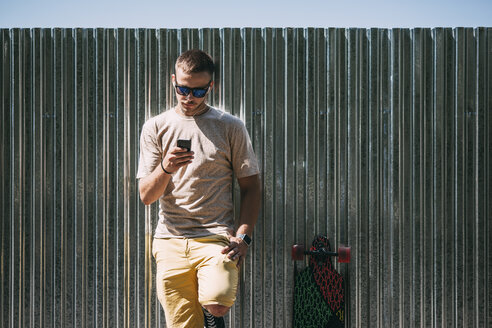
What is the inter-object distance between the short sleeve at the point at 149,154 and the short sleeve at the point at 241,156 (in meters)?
0.55

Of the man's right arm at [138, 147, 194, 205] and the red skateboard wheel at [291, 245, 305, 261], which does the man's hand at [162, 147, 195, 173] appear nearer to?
the man's right arm at [138, 147, 194, 205]

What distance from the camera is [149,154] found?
2838 mm

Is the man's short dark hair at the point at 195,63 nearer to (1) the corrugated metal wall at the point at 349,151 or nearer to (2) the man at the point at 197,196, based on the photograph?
(2) the man at the point at 197,196

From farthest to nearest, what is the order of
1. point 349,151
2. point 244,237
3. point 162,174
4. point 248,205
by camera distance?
point 349,151 → point 248,205 → point 244,237 → point 162,174

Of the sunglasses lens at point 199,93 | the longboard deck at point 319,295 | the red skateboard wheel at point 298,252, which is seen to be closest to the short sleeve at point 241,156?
the sunglasses lens at point 199,93

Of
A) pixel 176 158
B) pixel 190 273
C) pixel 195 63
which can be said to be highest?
pixel 195 63

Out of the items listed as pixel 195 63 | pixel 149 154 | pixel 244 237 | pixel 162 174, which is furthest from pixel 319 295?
pixel 195 63

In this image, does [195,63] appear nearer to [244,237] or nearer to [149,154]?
[149,154]

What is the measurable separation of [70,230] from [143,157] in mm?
1084

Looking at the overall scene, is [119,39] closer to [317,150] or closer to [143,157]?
[143,157]

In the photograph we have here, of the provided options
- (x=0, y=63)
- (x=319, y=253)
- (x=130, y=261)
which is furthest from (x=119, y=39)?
(x=319, y=253)

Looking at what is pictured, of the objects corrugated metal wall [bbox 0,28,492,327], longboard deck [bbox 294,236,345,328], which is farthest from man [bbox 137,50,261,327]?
longboard deck [bbox 294,236,345,328]

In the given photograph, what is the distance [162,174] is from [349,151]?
5.27 feet

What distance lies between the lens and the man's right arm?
98.0 inches
